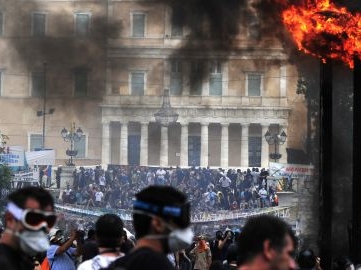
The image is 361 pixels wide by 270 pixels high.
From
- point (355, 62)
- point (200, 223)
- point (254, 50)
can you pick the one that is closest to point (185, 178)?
point (200, 223)

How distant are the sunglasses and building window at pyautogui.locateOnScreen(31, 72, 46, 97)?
35.0 meters

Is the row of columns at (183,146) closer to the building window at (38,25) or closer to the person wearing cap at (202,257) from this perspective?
the building window at (38,25)

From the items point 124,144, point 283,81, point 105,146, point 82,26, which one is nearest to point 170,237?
point 82,26

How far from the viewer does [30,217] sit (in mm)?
4359

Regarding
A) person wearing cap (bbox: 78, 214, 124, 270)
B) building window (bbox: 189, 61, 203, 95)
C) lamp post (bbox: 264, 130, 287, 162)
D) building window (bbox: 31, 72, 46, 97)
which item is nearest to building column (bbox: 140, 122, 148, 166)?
building window (bbox: 189, 61, 203, 95)

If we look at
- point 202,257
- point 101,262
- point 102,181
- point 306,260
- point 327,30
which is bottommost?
point 202,257

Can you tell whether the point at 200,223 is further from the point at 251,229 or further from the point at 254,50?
the point at 251,229

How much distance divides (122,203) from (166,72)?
7189mm

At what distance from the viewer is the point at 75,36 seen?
3712cm

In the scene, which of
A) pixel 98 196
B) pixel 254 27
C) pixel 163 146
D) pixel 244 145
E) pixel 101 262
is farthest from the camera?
pixel 244 145

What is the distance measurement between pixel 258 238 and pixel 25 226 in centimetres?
117

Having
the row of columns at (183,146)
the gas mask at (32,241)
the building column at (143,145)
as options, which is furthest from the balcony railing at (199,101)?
the gas mask at (32,241)

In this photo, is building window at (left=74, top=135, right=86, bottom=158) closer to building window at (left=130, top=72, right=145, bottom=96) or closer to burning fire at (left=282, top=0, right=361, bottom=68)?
building window at (left=130, top=72, right=145, bottom=96)

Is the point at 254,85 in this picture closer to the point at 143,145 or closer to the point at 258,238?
the point at 143,145
